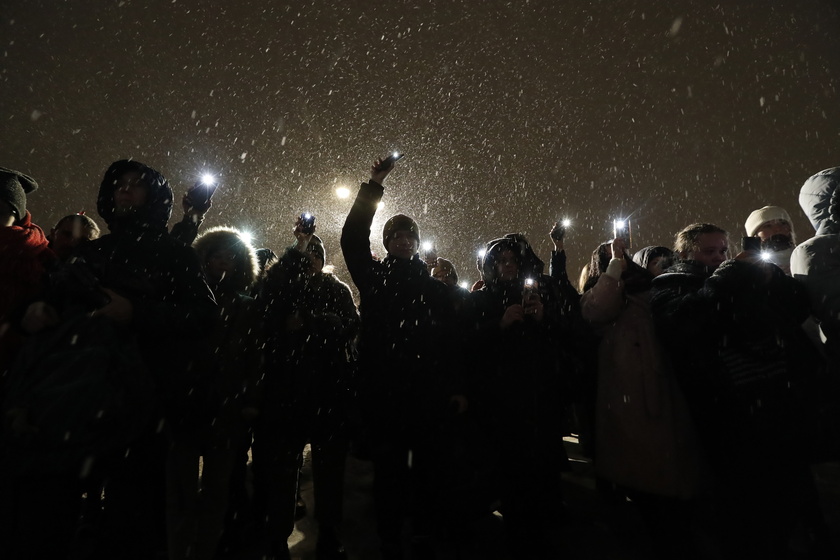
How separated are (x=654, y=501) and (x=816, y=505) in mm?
858

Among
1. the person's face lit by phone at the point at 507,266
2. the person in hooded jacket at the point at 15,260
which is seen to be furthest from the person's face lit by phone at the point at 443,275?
the person in hooded jacket at the point at 15,260

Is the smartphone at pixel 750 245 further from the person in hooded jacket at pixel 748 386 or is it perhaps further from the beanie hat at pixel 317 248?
the beanie hat at pixel 317 248

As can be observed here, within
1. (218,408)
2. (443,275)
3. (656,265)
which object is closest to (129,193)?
(218,408)

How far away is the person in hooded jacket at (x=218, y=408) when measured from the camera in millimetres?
2572

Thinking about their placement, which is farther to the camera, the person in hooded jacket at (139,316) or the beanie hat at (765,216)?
the beanie hat at (765,216)

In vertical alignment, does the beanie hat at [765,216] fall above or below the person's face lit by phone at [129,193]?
above

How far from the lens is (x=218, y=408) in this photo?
2.33m

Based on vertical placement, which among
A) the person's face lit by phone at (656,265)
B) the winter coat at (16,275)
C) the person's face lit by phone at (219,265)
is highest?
the person's face lit by phone at (656,265)

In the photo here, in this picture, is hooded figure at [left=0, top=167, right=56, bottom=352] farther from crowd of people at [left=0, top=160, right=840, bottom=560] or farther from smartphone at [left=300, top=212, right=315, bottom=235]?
smartphone at [left=300, top=212, right=315, bottom=235]

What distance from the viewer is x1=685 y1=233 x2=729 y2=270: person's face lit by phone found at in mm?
2986

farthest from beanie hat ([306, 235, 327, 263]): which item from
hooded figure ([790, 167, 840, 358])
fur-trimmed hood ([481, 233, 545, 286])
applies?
hooded figure ([790, 167, 840, 358])

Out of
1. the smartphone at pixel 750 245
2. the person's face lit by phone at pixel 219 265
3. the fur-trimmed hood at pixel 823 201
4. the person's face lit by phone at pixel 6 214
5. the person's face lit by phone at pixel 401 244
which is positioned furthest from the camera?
the person's face lit by phone at pixel 219 265

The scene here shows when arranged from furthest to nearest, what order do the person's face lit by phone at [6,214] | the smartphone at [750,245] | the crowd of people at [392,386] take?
the smartphone at [750,245]
the person's face lit by phone at [6,214]
the crowd of people at [392,386]

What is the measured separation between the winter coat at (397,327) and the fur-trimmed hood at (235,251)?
0.92 meters
